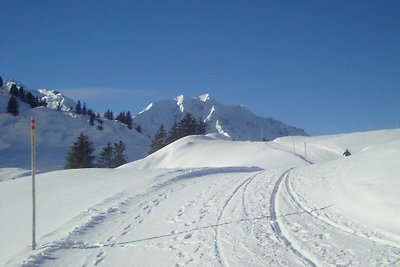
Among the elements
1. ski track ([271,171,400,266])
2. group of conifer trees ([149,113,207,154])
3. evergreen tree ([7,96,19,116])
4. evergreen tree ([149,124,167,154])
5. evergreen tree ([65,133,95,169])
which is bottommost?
ski track ([271,171,400,266])

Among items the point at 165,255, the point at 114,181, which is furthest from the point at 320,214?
the point at 114,181

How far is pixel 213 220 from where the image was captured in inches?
448

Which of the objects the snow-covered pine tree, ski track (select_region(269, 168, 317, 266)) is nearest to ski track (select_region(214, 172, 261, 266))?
ski track (select_region(269, 168, 317, 266))

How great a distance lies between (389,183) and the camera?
44.5 ft

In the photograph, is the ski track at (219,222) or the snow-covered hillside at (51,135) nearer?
the ski track at (219,222)

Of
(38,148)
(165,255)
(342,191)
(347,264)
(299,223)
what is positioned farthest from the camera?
(38,148)

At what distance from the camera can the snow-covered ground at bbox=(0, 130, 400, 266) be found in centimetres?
823

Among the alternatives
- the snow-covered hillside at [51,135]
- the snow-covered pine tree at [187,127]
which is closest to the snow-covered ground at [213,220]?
the snow-covered pine tree at [187,127]

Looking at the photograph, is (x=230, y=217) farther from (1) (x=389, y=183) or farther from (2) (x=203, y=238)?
(1) (x=389, y=183)

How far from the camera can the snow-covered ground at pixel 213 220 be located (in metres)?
8.23

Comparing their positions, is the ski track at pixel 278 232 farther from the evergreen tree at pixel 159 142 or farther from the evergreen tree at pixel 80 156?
the evergreen tree at pixel 159 142

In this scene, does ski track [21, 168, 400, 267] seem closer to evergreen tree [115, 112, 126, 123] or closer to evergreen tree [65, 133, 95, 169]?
evergreen tree [65, 133, 95, 169]

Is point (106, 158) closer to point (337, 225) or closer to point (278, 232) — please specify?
point (337, 225)

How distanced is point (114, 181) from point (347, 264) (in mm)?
15404
